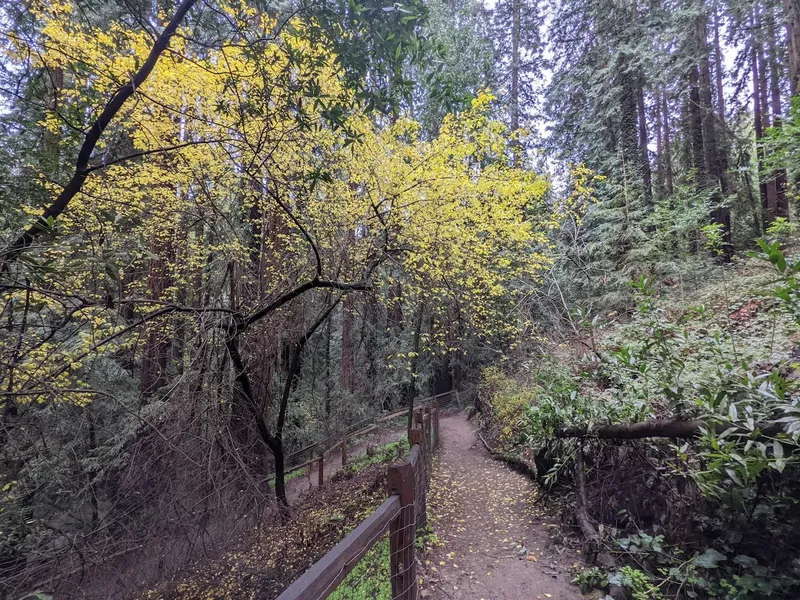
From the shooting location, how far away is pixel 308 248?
21.5 feet

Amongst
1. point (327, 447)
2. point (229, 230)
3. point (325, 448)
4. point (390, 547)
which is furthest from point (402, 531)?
point (327, 447)

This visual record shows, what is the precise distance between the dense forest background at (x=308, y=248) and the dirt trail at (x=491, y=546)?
30.7 inches

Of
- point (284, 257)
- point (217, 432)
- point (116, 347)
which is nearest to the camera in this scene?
point (217, 432)

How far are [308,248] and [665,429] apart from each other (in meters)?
5.61

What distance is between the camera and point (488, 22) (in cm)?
1639

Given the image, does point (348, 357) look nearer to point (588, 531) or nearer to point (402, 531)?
point (588, 531)

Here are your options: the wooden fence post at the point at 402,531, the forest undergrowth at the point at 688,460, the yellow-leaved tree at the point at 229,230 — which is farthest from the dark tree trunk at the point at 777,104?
the wooden fence post at the point at 402,531

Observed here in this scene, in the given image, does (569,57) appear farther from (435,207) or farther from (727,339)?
(727,339)

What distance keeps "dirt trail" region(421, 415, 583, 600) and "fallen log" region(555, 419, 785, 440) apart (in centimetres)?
131

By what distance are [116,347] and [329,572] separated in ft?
18.7

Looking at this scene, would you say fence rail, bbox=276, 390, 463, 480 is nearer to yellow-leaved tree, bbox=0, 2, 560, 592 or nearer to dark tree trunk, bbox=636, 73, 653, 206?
yellow-leaved tree, bbox=0, 2, 560, 592

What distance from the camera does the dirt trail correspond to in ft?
11.5

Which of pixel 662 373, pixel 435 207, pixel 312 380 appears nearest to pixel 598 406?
pixel 662 373

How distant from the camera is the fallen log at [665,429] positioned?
2330 mm
